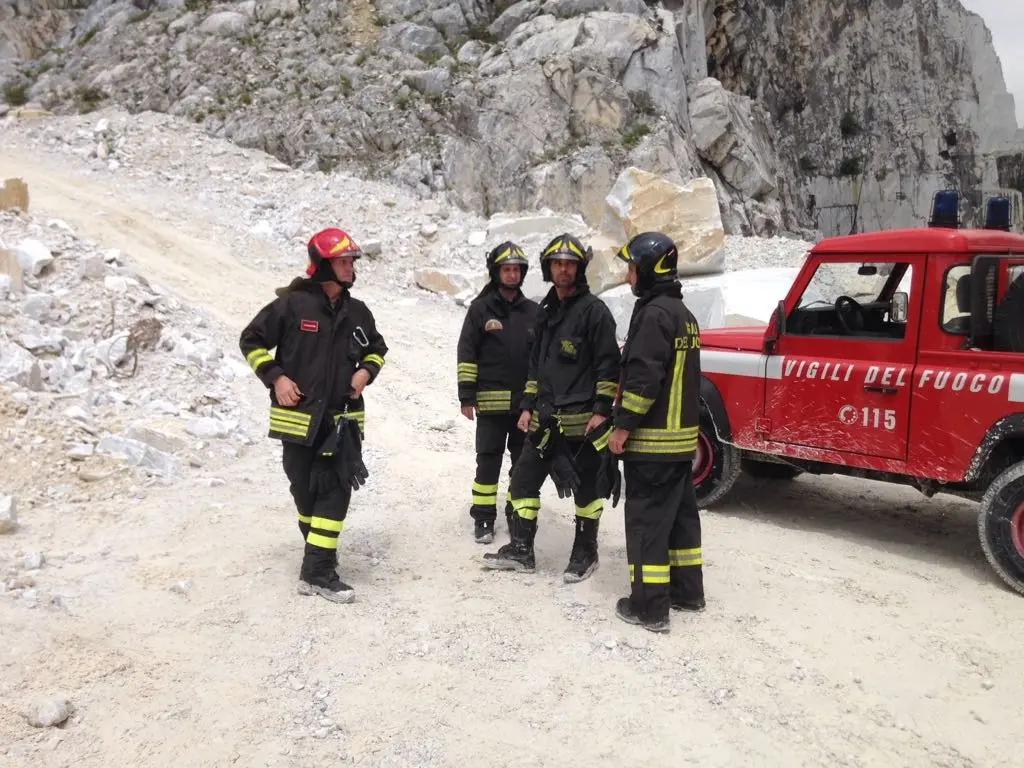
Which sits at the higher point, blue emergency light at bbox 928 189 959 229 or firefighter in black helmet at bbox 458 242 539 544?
blue emergency light at bbox 928 189 959 229

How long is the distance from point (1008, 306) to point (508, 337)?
110 inches

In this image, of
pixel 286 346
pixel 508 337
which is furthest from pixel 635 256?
pixel 286 346

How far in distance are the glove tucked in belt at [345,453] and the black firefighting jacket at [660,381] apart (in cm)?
136

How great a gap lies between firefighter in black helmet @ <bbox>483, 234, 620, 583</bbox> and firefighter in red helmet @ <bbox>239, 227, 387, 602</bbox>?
0.92 m

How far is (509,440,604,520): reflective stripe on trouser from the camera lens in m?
4.43

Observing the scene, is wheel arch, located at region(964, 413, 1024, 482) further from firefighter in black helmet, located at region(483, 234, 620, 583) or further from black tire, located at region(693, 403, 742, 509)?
firefighter in black helmet, located at region(483, 234, 620, 583)

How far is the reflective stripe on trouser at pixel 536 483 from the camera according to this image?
14.5 ft

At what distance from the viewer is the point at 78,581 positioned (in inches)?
161

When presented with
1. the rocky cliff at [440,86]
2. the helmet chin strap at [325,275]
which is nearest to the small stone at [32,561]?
the helmet chin strap at [325,275]

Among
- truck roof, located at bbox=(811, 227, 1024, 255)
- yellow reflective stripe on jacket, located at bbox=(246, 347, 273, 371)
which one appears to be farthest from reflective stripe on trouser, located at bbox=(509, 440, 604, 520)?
truck roof, located at bbox=(811, 227, 1024, 255)

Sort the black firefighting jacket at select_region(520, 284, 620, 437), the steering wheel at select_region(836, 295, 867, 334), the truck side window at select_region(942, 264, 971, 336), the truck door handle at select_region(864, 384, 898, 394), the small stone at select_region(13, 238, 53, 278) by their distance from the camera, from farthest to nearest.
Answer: the small stone at select_region(13, 238, 53, 278), the steering wheel at select_region(836, 295, 867, 334), the truck door handle at select_region(864, 384, 898, 394), the truck side window at select_region(942, 264, 971, 336), the black firefighting jacket at select_region(520, 284, 620, 437)

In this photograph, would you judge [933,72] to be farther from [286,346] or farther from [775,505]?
[286,346]

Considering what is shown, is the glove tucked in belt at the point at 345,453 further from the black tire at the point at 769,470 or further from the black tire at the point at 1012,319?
the black tire at the point at 1012,319

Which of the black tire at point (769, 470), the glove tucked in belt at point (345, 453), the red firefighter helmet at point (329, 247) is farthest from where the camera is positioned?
the black tire at point (769, 470)
